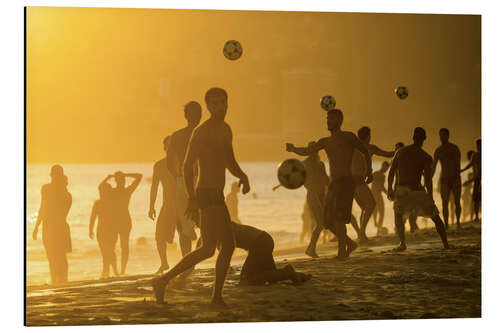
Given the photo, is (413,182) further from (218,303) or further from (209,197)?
(209,197)

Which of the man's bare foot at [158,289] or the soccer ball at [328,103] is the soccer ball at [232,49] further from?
the man's bare foot at [158,289]

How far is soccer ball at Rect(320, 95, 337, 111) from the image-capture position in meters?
11.5

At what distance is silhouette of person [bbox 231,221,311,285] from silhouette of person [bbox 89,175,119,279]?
3.86 metres

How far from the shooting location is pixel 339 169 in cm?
1125

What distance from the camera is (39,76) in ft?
34.7

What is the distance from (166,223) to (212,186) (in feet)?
9.54

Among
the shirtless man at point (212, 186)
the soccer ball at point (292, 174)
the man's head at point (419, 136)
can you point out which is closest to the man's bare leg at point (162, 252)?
the shirtless man at point (212, 186)

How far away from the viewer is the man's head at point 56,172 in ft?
38.8

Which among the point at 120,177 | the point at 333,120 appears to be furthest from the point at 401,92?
the point at 120,177

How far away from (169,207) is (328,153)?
257 cm

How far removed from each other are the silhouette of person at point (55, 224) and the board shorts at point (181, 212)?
2.18 metres

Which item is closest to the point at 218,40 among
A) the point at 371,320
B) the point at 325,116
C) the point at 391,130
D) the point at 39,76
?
the point at 325,116

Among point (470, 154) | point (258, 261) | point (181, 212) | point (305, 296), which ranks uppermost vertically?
point (470, 154)

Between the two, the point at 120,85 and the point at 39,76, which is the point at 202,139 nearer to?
the point at 39,76
